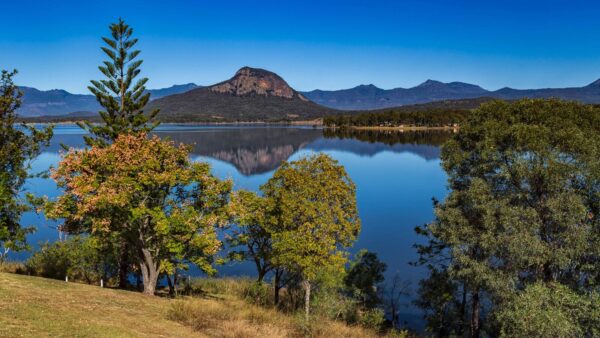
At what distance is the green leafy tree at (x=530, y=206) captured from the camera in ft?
61.7

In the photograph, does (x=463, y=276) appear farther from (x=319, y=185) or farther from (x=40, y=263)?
(x=40, y=263)

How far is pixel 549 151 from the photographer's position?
20.7 metres

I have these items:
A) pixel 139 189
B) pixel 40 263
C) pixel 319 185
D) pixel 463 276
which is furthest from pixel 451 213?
pixel 40 263

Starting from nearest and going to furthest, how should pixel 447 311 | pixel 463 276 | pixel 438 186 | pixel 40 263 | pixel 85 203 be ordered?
pixel 85 203 < pixel 463 276 < pixel 40 263 < pixel 447 311 < pixel 438 186

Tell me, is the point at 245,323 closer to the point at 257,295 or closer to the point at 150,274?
the point at 150,274

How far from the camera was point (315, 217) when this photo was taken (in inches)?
830

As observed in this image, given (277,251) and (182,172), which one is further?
(277,251)

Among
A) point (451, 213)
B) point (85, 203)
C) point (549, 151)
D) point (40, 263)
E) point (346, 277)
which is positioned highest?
point (549, 151)

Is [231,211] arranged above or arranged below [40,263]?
above

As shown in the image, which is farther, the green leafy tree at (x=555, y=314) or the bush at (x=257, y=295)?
the bush at (x=257, y=295)

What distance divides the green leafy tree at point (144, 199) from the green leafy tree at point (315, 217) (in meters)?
3.59

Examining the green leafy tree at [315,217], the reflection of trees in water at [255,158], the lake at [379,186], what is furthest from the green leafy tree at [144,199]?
the reflection of trees in water at [255,158]

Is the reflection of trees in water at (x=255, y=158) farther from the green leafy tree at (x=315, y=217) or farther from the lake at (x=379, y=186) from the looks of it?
the green leafy tree at (x=315, y=217)

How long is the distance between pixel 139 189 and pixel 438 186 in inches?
2296
